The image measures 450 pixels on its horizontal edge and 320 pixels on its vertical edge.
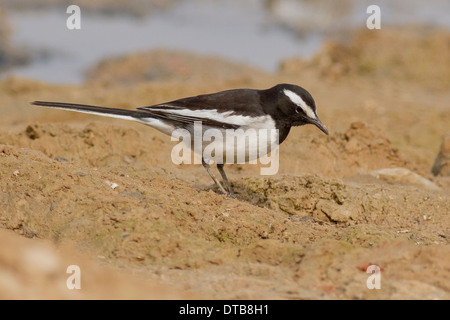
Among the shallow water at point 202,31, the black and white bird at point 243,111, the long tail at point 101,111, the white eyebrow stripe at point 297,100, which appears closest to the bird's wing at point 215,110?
the black and white bird at point 243,111

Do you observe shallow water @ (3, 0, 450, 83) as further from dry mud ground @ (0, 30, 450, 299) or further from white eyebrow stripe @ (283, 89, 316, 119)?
white eyebrow stripe @ (283, 89, 316, 119)

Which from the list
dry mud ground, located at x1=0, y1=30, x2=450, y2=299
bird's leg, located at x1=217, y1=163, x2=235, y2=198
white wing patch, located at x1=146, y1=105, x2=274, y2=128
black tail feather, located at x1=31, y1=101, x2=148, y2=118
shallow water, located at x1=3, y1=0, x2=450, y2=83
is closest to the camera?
dry mud ground, located at x1=0, y1=30, x2=450, y2=299

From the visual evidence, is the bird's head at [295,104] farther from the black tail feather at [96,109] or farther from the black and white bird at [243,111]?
the black tail feather at [96,109]

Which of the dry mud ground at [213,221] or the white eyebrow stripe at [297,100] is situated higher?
the white eyebrow stripe at [297,100]

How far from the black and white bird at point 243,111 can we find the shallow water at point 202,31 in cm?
1312

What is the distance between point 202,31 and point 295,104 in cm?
1781

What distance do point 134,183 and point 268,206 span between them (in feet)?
4.38

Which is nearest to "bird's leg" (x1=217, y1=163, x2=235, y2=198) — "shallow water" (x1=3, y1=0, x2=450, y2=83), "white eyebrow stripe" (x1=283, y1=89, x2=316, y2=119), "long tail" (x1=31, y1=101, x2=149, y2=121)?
"long tail" (x1=31, y1=101, x2=149, y2=121)

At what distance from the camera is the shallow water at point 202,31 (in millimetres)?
21000

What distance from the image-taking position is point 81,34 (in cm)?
2309

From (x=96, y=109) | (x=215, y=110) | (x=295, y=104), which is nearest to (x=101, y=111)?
(x=96, y=109)

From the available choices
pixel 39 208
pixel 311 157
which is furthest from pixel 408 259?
pixel 311 157

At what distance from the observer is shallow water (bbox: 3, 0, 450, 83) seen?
2100 centimetres

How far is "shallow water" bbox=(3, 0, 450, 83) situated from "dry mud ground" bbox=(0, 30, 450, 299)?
1028 centimetres
